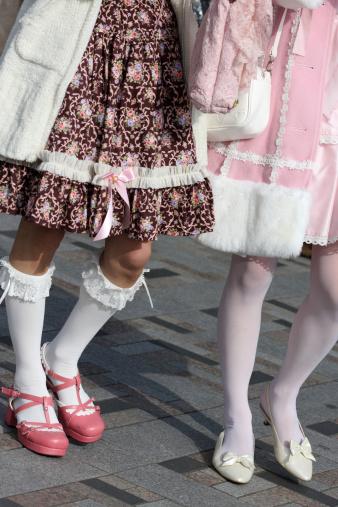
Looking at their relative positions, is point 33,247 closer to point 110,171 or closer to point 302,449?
point 110,171

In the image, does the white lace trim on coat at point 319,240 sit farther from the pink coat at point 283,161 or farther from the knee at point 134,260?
the knee at point 134,260

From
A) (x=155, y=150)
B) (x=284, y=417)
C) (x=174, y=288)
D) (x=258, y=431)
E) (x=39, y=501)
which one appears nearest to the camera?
(x=39, y=501)

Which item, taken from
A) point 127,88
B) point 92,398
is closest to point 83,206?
point 127,88

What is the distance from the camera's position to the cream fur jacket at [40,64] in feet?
10.0

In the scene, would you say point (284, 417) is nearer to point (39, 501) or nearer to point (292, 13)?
point (39, 501)

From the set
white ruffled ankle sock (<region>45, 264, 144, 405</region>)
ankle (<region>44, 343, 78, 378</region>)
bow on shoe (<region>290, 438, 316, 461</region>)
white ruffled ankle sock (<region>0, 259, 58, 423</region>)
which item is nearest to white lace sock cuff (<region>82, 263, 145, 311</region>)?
white ruffled ankle sock (<region>45, 264, 144, 405</region>)

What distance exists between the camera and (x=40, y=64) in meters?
3.08

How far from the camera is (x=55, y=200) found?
309cm

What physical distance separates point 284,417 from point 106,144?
101cm

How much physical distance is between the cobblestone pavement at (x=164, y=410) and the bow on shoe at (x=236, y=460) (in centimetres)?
6

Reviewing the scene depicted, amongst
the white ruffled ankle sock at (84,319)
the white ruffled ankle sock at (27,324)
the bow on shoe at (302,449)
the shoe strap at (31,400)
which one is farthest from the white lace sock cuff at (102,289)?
the bow on shoe at (302,449)

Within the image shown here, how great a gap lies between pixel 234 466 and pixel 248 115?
3.30 feet

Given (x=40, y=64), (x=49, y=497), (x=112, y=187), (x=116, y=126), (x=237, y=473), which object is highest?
(x=40, y=64)

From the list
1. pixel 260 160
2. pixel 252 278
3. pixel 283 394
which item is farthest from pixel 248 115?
pixel 283 394
